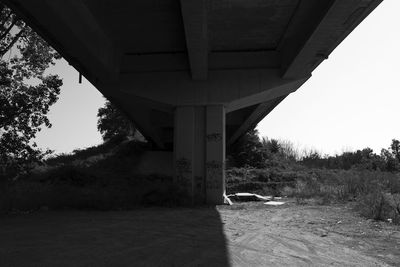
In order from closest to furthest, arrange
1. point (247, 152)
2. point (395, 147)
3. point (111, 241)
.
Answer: point (111, 241) → point (247, 152) → point (395, 147)

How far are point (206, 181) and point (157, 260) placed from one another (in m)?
9.18

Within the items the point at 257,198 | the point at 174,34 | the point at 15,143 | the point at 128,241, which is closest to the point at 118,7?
the point at 174,34

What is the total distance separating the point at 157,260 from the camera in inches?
197

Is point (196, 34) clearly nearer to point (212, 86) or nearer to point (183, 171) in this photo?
point (212, 86)

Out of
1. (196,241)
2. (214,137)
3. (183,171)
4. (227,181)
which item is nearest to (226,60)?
(214,137)

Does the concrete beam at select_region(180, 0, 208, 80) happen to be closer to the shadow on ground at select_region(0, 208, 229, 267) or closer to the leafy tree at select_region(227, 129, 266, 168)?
the shadow on ground at select_region(0, 208, 229, 267)

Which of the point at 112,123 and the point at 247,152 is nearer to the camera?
the point at 247,152

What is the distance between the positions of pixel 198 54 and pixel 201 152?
379 cm

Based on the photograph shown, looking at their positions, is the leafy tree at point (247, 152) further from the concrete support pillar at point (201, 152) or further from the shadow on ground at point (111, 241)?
the shadow on ground at point (111, 241)

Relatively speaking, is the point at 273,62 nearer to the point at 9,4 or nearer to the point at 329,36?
the point at 329,36

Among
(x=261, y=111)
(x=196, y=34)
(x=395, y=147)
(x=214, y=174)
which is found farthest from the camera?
(x=395, y=147)

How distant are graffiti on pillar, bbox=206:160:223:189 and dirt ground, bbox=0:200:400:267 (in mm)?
4394

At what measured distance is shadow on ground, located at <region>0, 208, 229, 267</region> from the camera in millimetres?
4969

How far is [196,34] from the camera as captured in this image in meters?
10.4
